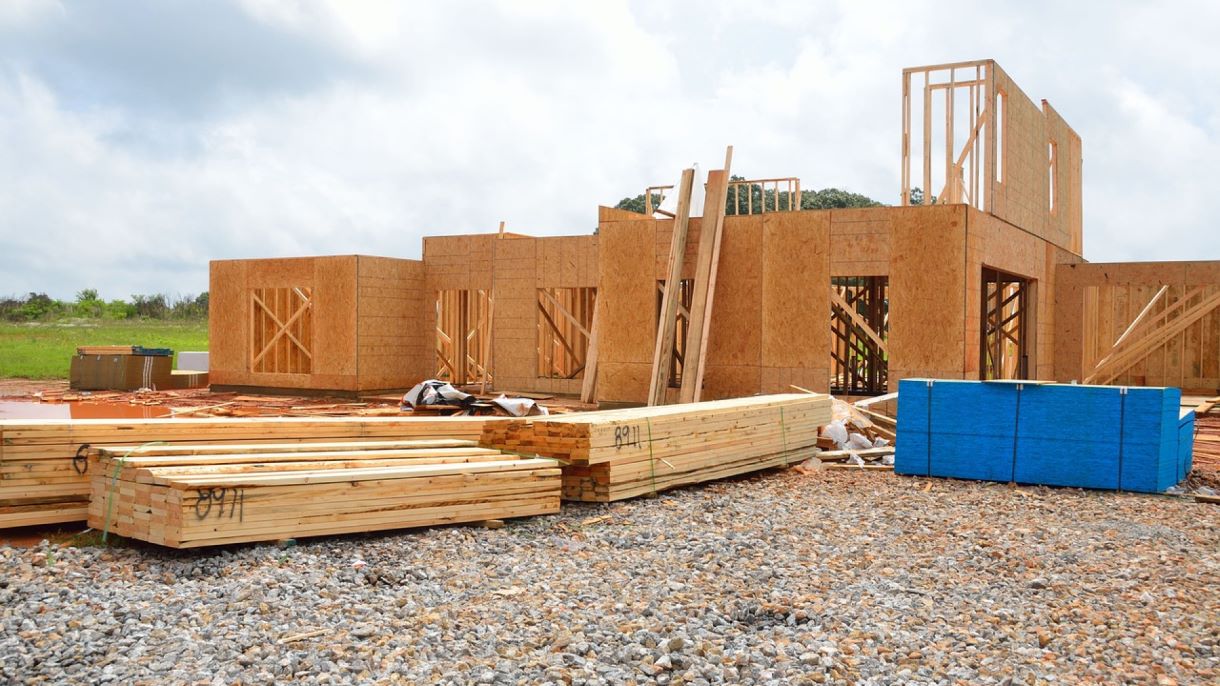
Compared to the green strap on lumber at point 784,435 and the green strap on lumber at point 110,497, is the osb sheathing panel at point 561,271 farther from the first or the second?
the green strap on lumber at point 110,497

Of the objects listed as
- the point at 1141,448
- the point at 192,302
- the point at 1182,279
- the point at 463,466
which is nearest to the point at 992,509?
the point at 1141,448

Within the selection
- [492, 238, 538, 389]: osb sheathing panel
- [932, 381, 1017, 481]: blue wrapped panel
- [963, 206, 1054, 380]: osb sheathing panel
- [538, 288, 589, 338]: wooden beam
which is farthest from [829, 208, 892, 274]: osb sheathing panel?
[492, 238, 538, 389]: osb sheathing panel

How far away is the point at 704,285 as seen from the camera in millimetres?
16750

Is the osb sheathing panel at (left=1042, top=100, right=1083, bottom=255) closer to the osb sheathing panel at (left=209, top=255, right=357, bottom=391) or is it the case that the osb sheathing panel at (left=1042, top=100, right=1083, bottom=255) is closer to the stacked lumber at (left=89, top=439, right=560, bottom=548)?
the osb sheathing panel at (left=209, top=255, right=357, bottom=391)

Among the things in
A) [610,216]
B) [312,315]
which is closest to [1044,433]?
[610,216]

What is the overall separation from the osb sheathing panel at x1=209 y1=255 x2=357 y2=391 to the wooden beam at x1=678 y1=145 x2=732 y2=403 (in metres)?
7.78

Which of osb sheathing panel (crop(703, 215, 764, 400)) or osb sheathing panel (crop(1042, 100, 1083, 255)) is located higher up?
osb sheathing panel (crop(1042, 100, 1083, 255))

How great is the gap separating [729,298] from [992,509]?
7.96m

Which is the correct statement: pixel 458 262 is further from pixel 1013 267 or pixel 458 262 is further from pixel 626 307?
pixel 1013 267

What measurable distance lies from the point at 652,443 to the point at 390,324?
13.2m

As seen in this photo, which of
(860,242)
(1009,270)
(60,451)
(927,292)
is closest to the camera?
(60,451)

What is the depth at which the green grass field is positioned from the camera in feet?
103

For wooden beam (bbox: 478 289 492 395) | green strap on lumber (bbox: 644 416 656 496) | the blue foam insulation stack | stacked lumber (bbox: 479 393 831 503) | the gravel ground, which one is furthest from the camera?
wooden beam (bbox: 478 289 492 395)

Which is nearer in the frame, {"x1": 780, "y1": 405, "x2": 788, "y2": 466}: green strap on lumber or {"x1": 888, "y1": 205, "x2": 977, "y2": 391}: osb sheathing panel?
{"x1": 780, "y1": 405, "x2": 788, "y2": 466}: green strap on lumber
